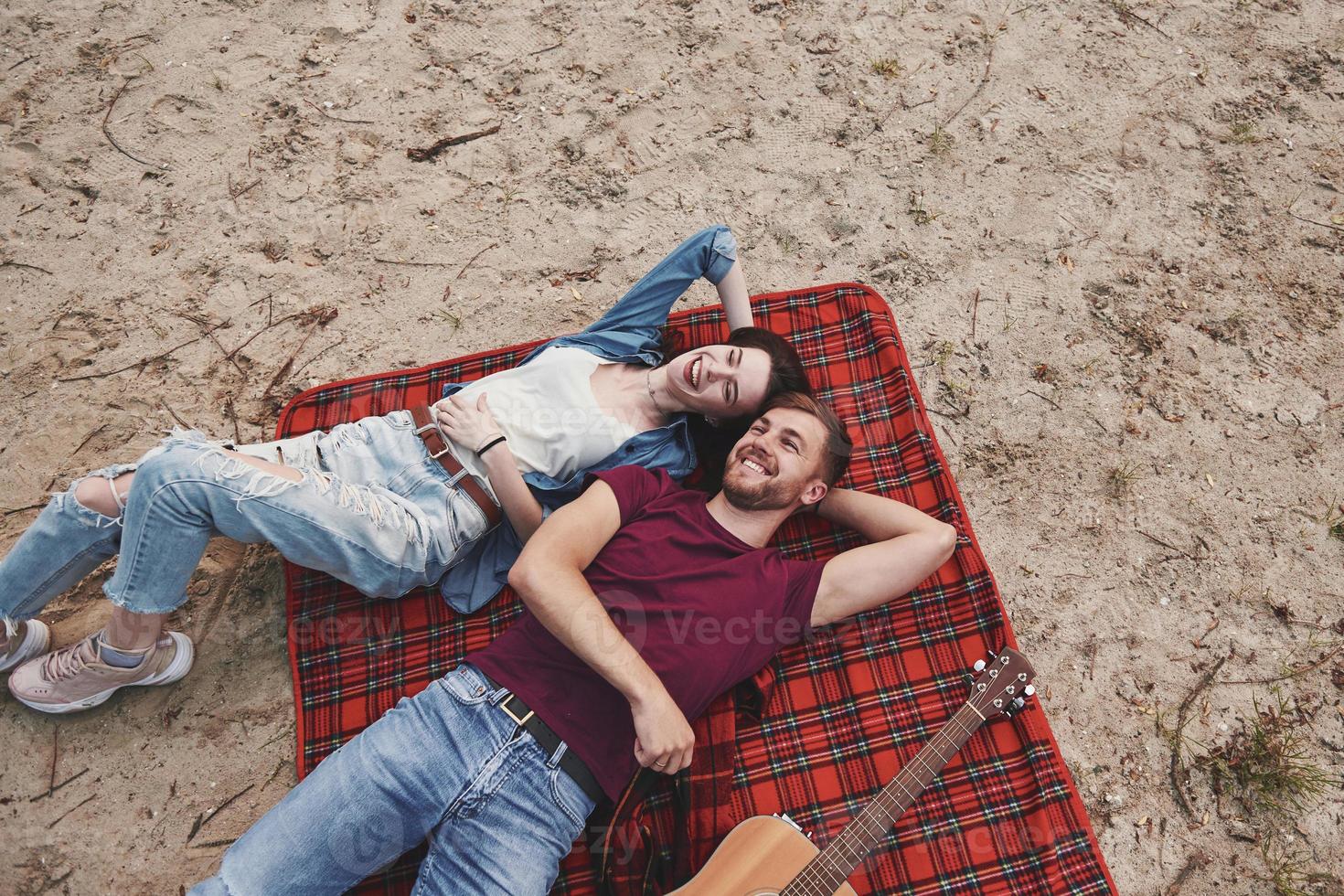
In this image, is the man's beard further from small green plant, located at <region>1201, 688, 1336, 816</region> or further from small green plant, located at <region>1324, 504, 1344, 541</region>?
small green plant, located at <region>1324, 504, 1344, 541</region>

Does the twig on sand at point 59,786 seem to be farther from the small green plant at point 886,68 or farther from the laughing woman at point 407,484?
the small green plant at point 886,68

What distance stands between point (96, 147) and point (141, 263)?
889 millimetres

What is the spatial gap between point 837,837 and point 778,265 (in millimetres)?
2913

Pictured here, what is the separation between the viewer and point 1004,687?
10.4 feet

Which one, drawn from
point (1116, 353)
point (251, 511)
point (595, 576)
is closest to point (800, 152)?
point (1116, 353)

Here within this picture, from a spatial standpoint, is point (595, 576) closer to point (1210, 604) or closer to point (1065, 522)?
point (1065, 522)

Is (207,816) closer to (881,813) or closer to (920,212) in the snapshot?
(881,813)

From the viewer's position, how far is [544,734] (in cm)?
284

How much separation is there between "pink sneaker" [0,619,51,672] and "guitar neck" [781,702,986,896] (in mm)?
3113

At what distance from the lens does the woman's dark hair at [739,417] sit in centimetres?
352

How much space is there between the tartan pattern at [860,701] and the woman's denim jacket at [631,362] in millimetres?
127

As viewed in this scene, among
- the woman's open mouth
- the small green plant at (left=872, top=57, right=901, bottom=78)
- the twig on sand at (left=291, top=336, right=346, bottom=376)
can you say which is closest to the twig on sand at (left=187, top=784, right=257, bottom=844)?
the twig on sand at (left=291, top=336, right=346, bottom=376)

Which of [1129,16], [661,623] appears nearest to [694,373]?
[661,623]

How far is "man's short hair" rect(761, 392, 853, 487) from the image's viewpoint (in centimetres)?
331
